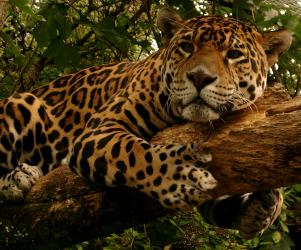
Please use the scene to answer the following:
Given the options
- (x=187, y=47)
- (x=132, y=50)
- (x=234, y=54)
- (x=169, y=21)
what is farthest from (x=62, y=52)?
(x=132, y=50)

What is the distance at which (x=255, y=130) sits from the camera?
3725mm

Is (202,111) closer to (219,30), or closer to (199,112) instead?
(199,112)

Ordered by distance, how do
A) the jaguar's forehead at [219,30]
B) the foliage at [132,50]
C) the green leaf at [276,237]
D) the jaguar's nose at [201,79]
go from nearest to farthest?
the jaguar's nose at [201,79] < the jaguar's forehead at [219,30] < the foliage at [132,50] < the green leaf at [276,237]

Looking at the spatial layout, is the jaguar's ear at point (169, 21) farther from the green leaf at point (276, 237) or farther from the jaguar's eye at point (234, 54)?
the green leaf at point (276, 237)

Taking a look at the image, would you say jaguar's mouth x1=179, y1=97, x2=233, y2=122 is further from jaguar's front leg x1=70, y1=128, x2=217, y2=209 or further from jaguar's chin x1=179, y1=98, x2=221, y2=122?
jaguar's front leg x1=70, y1=128, x2=217, y2=209

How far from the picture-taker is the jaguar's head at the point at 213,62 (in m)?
4.21

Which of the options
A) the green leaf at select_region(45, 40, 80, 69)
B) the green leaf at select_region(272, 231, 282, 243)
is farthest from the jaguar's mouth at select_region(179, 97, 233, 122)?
the green leaf at select_region(272, 231, 282, 243)

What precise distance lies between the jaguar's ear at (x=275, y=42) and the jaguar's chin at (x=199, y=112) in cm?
109

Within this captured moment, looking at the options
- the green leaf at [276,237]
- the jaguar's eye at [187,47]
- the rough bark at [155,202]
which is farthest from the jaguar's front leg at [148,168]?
the green leaf at [276,237]

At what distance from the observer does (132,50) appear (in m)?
8.86

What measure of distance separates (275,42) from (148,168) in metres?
1.75

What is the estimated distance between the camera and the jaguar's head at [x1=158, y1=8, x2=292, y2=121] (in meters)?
4.21

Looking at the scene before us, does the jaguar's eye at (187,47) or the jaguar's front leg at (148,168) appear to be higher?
the jaguar's eye at (187,47)

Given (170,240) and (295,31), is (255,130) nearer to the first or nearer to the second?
(295,31)
